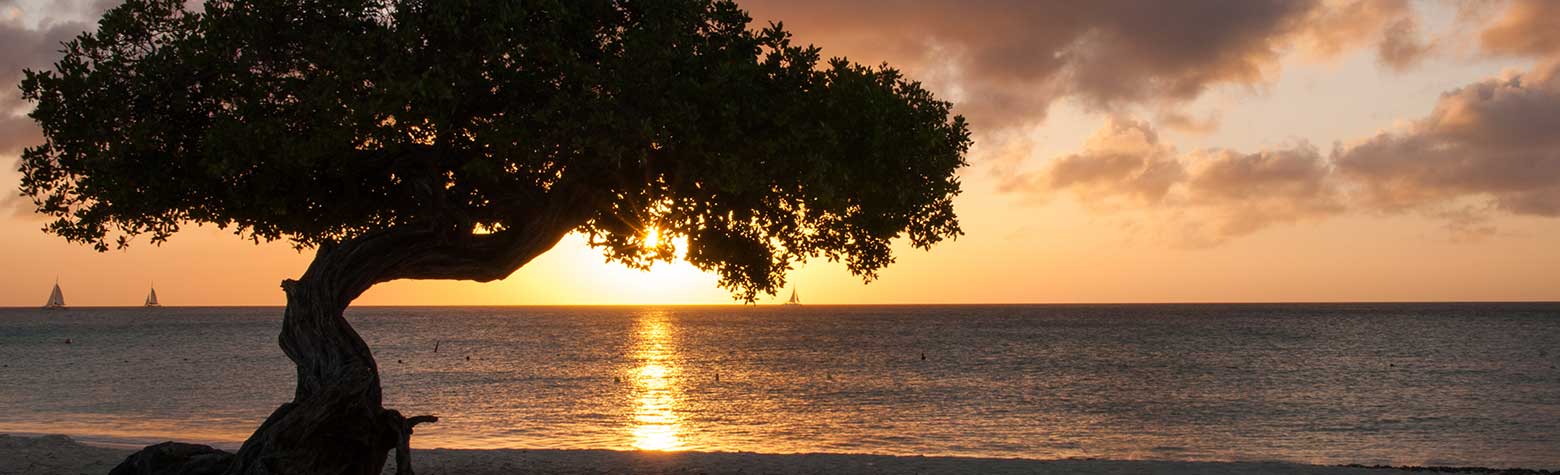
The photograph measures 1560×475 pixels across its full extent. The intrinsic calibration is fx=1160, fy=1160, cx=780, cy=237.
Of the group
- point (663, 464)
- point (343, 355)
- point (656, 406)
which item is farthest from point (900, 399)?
point (343, 355)

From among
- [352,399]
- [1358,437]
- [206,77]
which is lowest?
[1358,437]

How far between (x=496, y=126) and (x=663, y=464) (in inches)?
447

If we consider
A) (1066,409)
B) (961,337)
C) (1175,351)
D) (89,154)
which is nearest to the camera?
(89,154)

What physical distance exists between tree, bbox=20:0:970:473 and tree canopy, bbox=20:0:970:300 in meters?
0.04

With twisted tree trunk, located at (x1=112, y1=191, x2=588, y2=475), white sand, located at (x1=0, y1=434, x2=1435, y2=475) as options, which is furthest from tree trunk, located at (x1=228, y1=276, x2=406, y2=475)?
white sand, located at (x1=0, y1=434, x2=1435, y2=475)

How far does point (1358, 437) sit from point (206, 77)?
3963 centimetres

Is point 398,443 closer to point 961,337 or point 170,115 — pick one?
point 170,115

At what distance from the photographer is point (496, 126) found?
555 inches

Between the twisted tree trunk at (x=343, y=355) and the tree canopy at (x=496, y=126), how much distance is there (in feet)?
0.69

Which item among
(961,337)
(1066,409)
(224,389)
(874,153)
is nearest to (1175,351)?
(961,337)

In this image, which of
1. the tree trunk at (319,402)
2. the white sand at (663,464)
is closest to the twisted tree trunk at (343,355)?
the tree trunk at (319,402)

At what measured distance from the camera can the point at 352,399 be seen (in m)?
15.6

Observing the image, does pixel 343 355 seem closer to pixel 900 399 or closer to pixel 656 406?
pixel 656 406

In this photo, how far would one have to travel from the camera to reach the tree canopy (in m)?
14.2
